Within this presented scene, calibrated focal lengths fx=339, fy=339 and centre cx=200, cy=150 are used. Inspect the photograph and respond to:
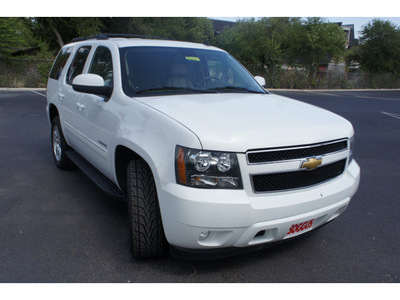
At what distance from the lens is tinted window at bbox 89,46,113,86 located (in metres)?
3.37

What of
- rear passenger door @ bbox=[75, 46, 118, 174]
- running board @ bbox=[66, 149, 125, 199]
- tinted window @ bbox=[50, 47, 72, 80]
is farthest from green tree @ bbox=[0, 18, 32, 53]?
rear passenger door @ bbox=[75, 46, 118, 174]

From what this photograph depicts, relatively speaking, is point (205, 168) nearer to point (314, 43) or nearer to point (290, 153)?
point (290, 153)

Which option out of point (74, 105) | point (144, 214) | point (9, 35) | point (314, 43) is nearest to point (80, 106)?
point (74, 105)

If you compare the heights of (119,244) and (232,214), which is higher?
(232,214)

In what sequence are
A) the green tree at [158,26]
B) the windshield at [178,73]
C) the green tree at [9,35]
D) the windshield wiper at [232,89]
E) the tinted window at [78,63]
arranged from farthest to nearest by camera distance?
the green tree at [158,26] → the green tree at [9,35] → the tinted window at [78,63] → the windshield wiper at [232,89] → the windshield at [178,73]

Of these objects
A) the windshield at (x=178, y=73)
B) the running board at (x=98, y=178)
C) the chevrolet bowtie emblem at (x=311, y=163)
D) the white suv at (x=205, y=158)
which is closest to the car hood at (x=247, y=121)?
the white suv at (x=205, y=158)

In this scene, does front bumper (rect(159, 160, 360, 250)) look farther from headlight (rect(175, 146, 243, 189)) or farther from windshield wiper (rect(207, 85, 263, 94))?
windshield wiper (rect(207, 85, 263, 94))

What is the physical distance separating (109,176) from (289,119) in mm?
1751

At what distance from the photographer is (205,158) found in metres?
2.17

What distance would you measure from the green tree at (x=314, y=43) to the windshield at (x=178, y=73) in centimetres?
2636

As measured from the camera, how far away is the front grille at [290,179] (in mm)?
2254

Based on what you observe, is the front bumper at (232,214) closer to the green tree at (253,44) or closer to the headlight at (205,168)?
the headlight at (205,168)

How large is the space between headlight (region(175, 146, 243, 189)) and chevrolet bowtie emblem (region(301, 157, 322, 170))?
19.6 inches

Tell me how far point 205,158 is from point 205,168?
0.21 feet
